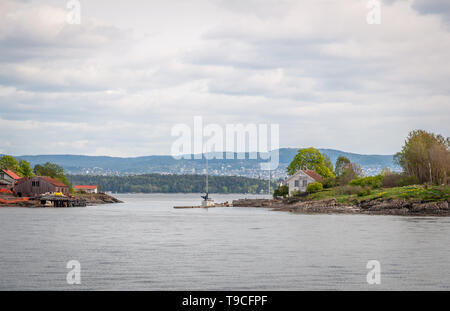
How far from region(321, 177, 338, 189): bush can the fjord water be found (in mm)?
47476

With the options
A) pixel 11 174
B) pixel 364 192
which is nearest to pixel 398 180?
pixel 364 192

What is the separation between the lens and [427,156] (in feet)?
270

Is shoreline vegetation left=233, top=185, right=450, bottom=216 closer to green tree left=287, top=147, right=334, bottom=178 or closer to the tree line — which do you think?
the tree line

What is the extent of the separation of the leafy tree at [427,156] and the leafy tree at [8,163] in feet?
293

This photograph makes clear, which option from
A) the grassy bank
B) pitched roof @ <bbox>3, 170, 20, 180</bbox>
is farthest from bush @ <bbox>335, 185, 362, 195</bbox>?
pitched roof @ <bbox>3, 170, 20, 180</bbox>

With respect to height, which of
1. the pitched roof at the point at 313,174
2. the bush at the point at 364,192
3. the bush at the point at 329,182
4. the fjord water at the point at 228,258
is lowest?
the fjord water at the point at 228,258

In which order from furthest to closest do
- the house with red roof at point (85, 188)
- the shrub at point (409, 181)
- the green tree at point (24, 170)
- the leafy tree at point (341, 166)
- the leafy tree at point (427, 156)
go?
1. the house with red roof at point (85, 188)
2. the green tree at point (24, 170)
3. the leafy tree at point (341, 166)
4. the shrub at point (409, 181)
5. the leafy tree at point (427, 156)

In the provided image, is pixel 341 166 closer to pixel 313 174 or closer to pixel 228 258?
pixel 313 174

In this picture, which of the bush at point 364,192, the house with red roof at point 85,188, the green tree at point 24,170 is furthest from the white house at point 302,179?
the house with red roof at point 85,188

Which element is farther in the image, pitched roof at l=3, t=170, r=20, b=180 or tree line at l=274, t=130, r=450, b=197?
pitched roof at l=3, t=170, r=20, b=180

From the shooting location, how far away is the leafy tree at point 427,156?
262ft

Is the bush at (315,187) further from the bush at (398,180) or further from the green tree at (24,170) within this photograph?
the green tree at (24,170)

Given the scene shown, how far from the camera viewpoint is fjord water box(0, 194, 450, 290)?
26.1 meters

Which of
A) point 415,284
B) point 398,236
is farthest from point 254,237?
point 415,284
